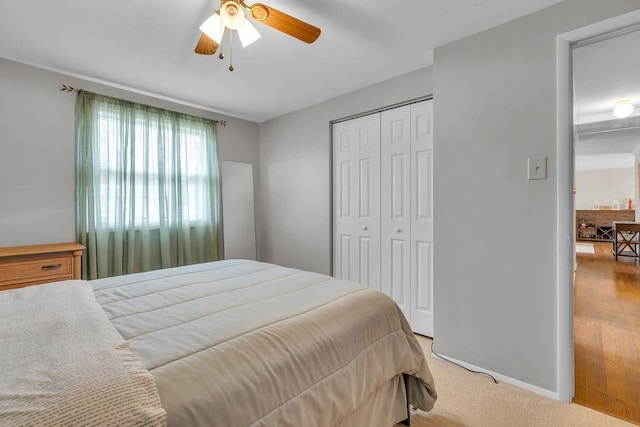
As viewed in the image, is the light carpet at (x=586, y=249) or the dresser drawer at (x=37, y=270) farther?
the light carpet at (x=586, y=249)

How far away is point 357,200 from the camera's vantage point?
3219 millimetres

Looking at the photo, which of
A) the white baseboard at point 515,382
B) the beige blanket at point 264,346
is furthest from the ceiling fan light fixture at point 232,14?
the white baseboard at point 515,382

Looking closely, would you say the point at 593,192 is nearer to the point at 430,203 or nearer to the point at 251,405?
the point at 430,203

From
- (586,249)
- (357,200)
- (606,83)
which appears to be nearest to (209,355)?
(357,200)

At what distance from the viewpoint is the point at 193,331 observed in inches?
42.1

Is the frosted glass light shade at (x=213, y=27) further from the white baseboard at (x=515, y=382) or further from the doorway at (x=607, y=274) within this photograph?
the white baseboard at (x=515, y=382)

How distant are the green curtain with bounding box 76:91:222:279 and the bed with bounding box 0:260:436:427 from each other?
1481 mm

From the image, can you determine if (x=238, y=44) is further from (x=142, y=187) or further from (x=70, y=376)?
(x=70, y=376)

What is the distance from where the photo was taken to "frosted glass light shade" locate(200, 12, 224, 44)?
1590 millimetres

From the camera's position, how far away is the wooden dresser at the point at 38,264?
7.20 ft

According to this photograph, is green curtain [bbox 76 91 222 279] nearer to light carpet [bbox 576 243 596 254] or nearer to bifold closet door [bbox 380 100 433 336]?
bifold closet door [bbox 380 100 433 336]

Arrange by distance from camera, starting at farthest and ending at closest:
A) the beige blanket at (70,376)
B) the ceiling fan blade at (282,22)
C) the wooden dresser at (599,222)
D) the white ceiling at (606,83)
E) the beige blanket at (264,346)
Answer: the wooden dresser at (599,222), the white ceiling at (606,83), the ceiling fan blade at (282,22), the beige blanket at (264,346), the beige blanket at (70,376)

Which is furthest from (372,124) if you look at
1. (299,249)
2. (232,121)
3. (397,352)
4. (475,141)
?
(397,352)

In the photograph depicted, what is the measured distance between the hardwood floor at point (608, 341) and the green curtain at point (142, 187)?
362 cm
